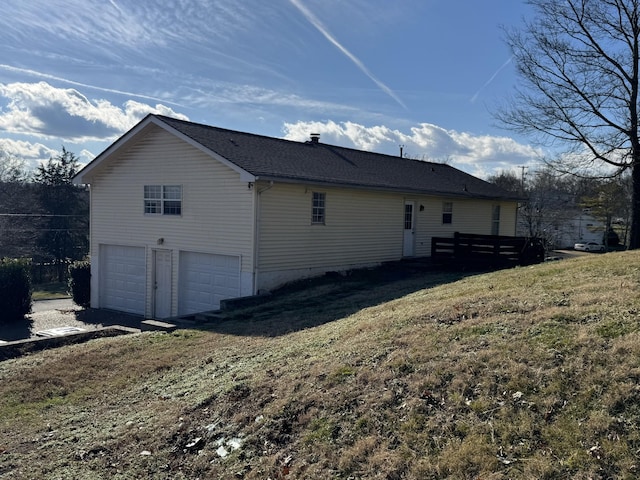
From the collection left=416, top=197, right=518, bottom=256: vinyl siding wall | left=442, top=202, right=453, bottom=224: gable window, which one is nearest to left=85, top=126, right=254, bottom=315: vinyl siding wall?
left=416, top=197, right=518, bottom=256: vinyl siding wall

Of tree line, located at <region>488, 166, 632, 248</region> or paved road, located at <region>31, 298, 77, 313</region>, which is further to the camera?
tree line, located at <region>488, 166, 632, 248</region>

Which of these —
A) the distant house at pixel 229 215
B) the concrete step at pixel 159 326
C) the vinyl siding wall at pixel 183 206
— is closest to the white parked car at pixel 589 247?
the distant house at pixel 229 215

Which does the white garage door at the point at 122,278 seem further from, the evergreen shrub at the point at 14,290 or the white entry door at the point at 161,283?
the evergreen shrub at the point at 14,290

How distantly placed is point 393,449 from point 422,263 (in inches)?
592

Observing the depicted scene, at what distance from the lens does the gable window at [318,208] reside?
1620 centimetres

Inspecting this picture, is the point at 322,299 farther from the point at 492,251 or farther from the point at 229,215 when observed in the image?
the point at 492,251

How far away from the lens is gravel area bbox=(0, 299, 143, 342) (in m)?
15.5

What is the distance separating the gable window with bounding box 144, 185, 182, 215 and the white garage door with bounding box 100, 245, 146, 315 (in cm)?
161

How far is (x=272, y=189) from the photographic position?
1478 cm

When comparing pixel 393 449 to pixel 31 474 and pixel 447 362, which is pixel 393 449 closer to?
pixel 447 362

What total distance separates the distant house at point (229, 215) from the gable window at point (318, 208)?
1.4 inches

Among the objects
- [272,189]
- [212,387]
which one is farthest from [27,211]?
[212,387]

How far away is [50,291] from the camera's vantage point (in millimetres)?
30516

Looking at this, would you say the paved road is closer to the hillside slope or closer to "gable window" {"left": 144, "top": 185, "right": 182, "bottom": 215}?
"gable window" {"left": 144, "top": 185, "right": 182, "bottom": 215}
